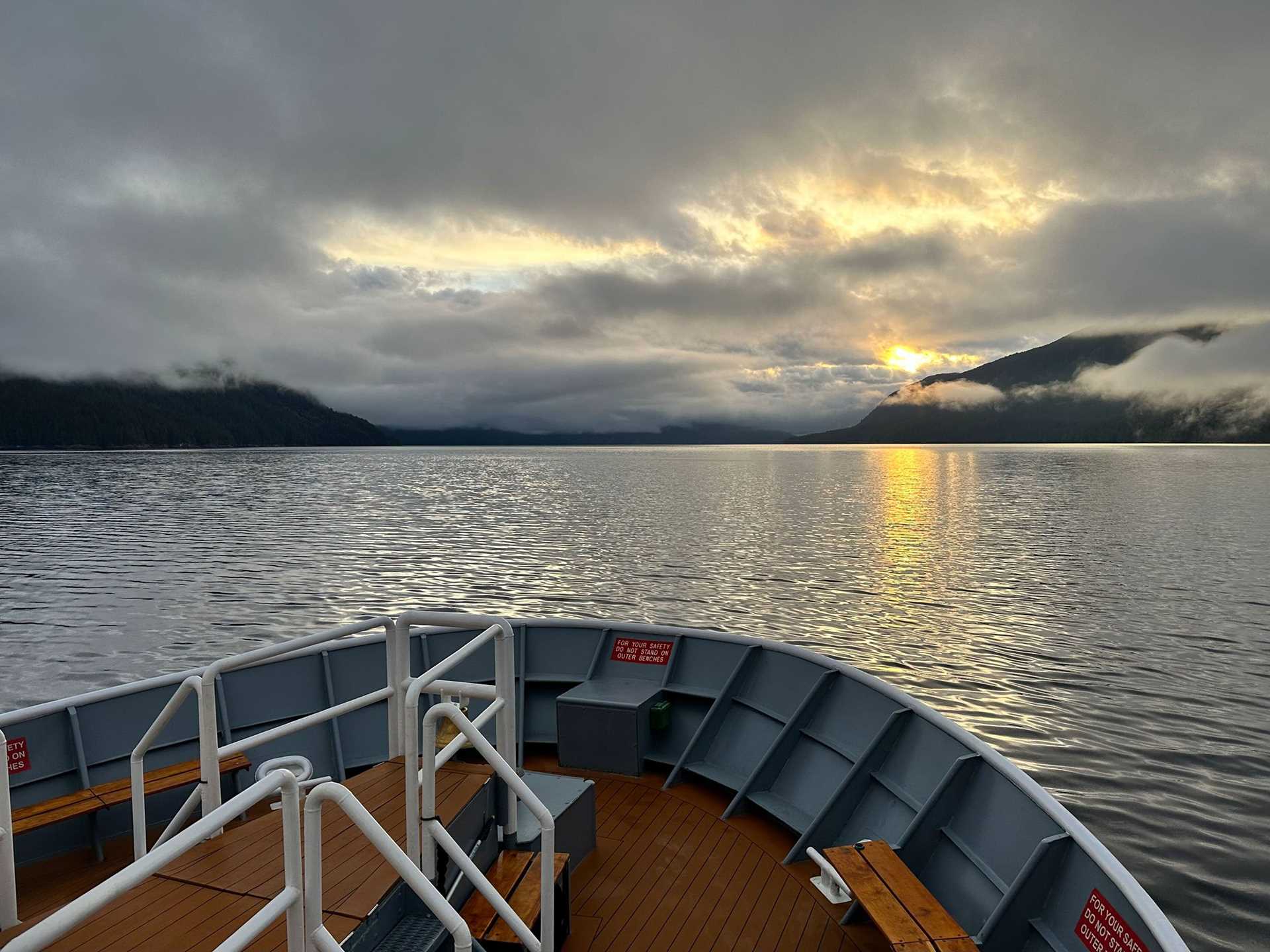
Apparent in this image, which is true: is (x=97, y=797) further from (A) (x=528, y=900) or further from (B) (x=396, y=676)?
(A) (x=528, y=900)

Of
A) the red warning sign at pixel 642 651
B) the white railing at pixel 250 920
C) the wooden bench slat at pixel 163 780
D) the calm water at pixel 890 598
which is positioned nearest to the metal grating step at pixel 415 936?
the white railing at pixel 250 920

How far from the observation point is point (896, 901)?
216 inches

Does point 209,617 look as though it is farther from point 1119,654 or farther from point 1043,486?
point 1043,486

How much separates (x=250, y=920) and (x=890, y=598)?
2977cm

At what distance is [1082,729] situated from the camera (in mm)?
16484

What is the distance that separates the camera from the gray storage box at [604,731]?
8906 millimetres

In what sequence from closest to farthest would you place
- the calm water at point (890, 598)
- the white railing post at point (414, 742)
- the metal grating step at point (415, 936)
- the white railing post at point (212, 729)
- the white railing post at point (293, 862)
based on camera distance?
1. the white railing post at point (293, 862)
2. the metal grating step at point (415, 936)
3. the white railing post at point (414, 742)
4. the white railing post at point (212, 729)
5. the calm water at point (890, 598)

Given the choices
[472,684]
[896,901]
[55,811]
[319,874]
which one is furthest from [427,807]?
[55,811]

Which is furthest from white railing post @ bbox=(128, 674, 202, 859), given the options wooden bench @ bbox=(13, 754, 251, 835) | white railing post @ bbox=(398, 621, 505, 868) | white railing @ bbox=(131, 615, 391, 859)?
white railing post @ bbox=(398, 621, 505, 868)

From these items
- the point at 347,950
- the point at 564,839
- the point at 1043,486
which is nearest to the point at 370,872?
the point at 347,950

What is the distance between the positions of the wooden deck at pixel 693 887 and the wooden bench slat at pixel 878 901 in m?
0.56

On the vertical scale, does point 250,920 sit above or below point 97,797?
above

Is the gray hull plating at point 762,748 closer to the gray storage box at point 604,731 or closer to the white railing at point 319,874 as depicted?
the gray storage box at point 604,731

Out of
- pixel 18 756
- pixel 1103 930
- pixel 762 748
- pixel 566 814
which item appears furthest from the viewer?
pixel 762 748
